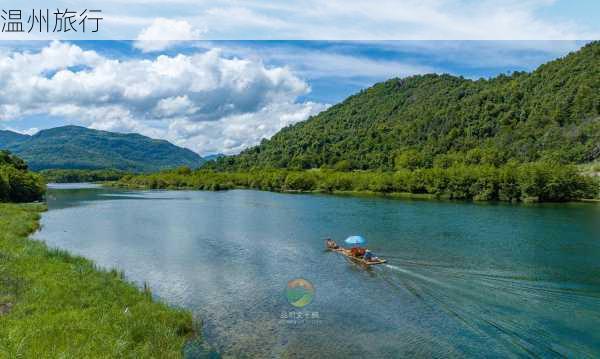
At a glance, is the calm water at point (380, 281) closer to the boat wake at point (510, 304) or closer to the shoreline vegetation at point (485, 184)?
the boat wake at point (510, 304)

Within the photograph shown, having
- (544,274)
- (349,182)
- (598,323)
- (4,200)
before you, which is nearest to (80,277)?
(598,323)

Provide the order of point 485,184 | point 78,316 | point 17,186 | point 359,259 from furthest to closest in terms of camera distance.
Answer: point 485,184 → point 17,186 → point 359,259 → point 78,316

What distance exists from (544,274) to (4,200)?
99.2 m

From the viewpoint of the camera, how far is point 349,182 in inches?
6137

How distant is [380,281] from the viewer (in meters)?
33.7

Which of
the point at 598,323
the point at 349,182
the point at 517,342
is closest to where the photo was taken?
the point at 517,342

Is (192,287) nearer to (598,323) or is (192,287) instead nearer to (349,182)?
(598,323)

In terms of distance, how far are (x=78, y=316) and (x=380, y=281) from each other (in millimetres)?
21762

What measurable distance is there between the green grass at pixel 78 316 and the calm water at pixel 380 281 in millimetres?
2774

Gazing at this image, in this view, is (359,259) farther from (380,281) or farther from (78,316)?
(78,316)

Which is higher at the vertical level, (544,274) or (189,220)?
(544,274)

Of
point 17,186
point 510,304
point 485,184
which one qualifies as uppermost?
point 510,304

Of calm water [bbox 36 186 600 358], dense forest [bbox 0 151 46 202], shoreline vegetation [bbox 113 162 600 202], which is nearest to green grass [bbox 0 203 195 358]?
calm water [bbox 36 186 600 358]

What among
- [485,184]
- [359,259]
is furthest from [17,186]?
[485,184]
